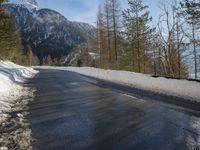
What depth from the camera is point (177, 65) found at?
3488 cm

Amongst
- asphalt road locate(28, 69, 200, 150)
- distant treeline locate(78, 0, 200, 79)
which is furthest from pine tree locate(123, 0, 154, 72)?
asphalt road locate(28, 69, 200, 150)

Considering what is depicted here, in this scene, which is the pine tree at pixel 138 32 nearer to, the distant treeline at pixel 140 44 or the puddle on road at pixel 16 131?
the distant treeline at pixel 140 44

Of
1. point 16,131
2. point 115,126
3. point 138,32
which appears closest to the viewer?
point 16,131

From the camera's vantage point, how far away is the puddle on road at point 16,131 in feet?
21.0

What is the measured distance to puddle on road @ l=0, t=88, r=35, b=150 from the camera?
21.0ft

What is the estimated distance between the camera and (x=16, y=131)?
7559mm

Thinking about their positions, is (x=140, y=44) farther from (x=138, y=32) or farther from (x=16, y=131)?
(x=16, y=131)

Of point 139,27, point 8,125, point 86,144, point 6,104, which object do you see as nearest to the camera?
point 86,144

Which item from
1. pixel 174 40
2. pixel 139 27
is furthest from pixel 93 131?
pixel 139 27

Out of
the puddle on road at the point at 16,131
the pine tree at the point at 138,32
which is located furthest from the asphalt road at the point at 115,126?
the pine tree at the point at 138,32

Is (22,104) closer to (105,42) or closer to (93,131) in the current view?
(93,131)

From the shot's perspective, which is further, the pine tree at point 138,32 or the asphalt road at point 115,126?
the pine tree at point 138,32

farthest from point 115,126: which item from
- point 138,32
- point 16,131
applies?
point 138,32

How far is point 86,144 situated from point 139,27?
4204 cm
